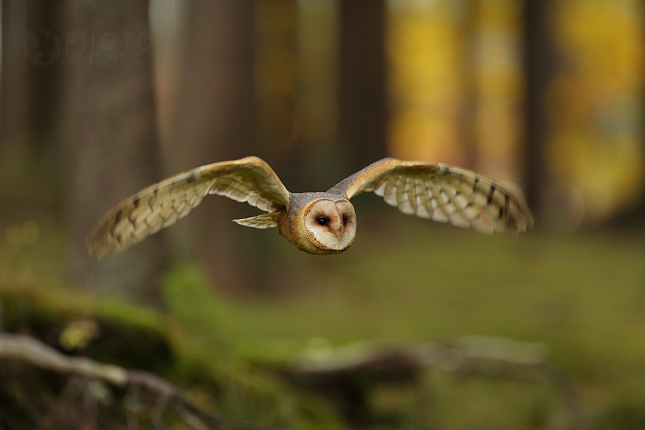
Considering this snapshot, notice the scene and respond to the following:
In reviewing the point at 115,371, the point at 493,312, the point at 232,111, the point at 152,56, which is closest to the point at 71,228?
the point at 152,56

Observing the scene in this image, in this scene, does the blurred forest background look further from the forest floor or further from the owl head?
the owl head

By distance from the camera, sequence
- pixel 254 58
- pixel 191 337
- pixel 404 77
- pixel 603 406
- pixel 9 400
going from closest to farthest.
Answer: pixel 9 400 < pixel 191 337 < pixel 603 406 < pixel 254 58 < pixel 404 77

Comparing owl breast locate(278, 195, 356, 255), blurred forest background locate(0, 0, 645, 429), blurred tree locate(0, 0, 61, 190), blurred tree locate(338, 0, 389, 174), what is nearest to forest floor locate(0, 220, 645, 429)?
blurred forest background locate(0, 0, 645, 429)

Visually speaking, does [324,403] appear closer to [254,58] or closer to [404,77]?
[254,58]

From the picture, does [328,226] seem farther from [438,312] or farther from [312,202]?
[438,312]

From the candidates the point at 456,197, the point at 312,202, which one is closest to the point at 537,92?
the point at 456,197

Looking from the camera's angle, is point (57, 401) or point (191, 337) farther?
point (191, 337)
